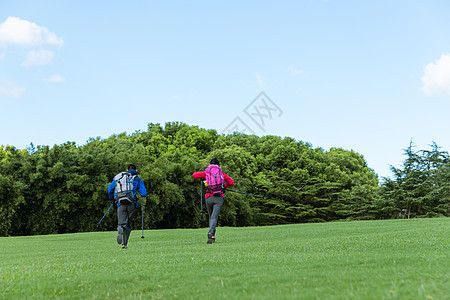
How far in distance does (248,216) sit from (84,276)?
44.7 metres

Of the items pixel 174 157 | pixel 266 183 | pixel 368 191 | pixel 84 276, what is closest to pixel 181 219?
pixel 174 157

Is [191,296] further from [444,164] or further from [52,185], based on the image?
[444,164]

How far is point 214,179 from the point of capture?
41.5 feet

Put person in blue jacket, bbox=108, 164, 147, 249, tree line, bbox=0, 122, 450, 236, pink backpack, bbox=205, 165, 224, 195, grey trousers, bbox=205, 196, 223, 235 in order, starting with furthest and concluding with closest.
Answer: tree line, bbox=0, 122, 450, 236 < grey trousers, bbox=205, 196, 223, 235 < pink backpack, bbox=205, 165, 224, 195 < person in blue jacket, bbox=108, 164, 147, 249

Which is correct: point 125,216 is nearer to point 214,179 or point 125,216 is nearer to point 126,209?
point 126,209

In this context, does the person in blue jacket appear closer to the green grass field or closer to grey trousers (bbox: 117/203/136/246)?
grey trousers (bbox: 117/203/136/246)

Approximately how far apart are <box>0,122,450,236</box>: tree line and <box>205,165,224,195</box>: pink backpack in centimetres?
2622

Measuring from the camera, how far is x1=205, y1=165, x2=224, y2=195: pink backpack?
41.5 ft

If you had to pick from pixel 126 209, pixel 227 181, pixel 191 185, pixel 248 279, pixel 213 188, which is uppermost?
pixel 191 185

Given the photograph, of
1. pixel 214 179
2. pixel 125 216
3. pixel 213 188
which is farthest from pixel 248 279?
pixel 125 216

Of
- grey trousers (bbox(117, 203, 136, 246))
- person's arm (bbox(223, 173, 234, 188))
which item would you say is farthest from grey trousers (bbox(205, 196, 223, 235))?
grey trousers (bbox(117, 203, 136, 246))

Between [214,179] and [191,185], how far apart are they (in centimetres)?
3287

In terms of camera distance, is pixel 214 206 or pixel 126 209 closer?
pixel 126 209

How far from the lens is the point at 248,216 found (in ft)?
166
